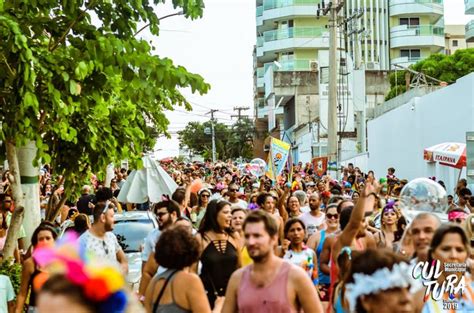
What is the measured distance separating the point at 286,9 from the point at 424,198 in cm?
6907

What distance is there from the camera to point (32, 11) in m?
9.11

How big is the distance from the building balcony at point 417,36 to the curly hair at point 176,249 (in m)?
70.5

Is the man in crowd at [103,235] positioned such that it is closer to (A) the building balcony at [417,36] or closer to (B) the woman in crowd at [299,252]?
(B) the woman in crowd at [299,252]

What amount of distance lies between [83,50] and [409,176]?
22.6 metres

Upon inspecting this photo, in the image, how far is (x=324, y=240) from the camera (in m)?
8.74

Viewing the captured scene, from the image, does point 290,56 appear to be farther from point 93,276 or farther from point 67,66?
point 93,276

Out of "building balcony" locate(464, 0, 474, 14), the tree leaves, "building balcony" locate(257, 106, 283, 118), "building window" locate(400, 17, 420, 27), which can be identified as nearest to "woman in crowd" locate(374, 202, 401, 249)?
the tree leaves

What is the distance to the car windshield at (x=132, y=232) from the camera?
13.5 m

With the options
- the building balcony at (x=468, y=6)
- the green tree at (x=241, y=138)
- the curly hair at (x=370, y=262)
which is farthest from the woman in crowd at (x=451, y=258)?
the green tree at (x=241, y=138)

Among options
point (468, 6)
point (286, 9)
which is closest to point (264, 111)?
point (286, 9)

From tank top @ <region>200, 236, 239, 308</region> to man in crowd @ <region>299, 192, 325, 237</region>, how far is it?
3.59 m

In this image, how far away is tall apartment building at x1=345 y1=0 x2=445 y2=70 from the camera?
243 ft

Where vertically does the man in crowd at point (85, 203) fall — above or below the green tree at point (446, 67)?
below

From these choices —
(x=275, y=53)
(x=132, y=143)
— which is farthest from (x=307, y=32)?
(x=132, y=143)
